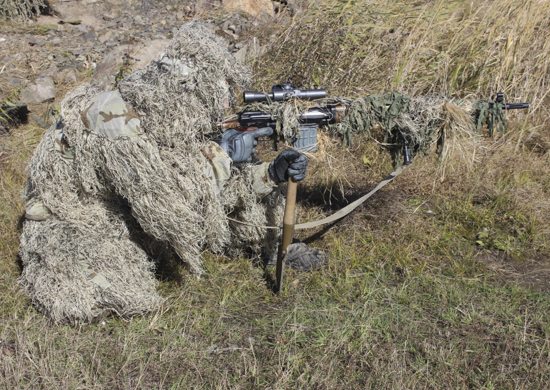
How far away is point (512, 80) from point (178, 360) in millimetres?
4549

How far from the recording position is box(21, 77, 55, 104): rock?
5.65 metres

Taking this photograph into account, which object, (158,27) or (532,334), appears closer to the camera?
(532,334)

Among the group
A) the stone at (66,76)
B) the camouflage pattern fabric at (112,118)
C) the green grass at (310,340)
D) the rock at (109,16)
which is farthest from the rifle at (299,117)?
the rock at (109,16)

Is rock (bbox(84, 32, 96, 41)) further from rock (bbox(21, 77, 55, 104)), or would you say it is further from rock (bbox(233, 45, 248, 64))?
rock (bbox(233, 45, 248, 64))

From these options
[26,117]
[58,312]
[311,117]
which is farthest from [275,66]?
[58,312]

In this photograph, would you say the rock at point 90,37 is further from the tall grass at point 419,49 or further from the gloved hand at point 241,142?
the gloved hand at point 241,142

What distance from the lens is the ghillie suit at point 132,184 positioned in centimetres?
244

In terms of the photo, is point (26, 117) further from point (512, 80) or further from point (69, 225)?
point (512, 80)

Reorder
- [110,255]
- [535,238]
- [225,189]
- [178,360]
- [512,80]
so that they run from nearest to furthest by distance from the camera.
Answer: [178,360] → [110,255] → [225,189] → [535,238] → [512,80]

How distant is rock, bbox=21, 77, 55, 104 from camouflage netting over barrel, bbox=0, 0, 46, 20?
2.39 meters

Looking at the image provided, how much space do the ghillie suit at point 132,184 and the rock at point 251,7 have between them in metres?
4.87

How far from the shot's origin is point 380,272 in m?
3.33

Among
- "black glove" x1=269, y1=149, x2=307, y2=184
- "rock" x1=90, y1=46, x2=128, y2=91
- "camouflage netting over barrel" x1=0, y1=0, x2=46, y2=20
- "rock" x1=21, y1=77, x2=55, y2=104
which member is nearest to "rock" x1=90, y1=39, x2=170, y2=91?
"rock" x1=90, y1=46, x2=128, y2=91

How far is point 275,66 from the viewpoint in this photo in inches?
212
